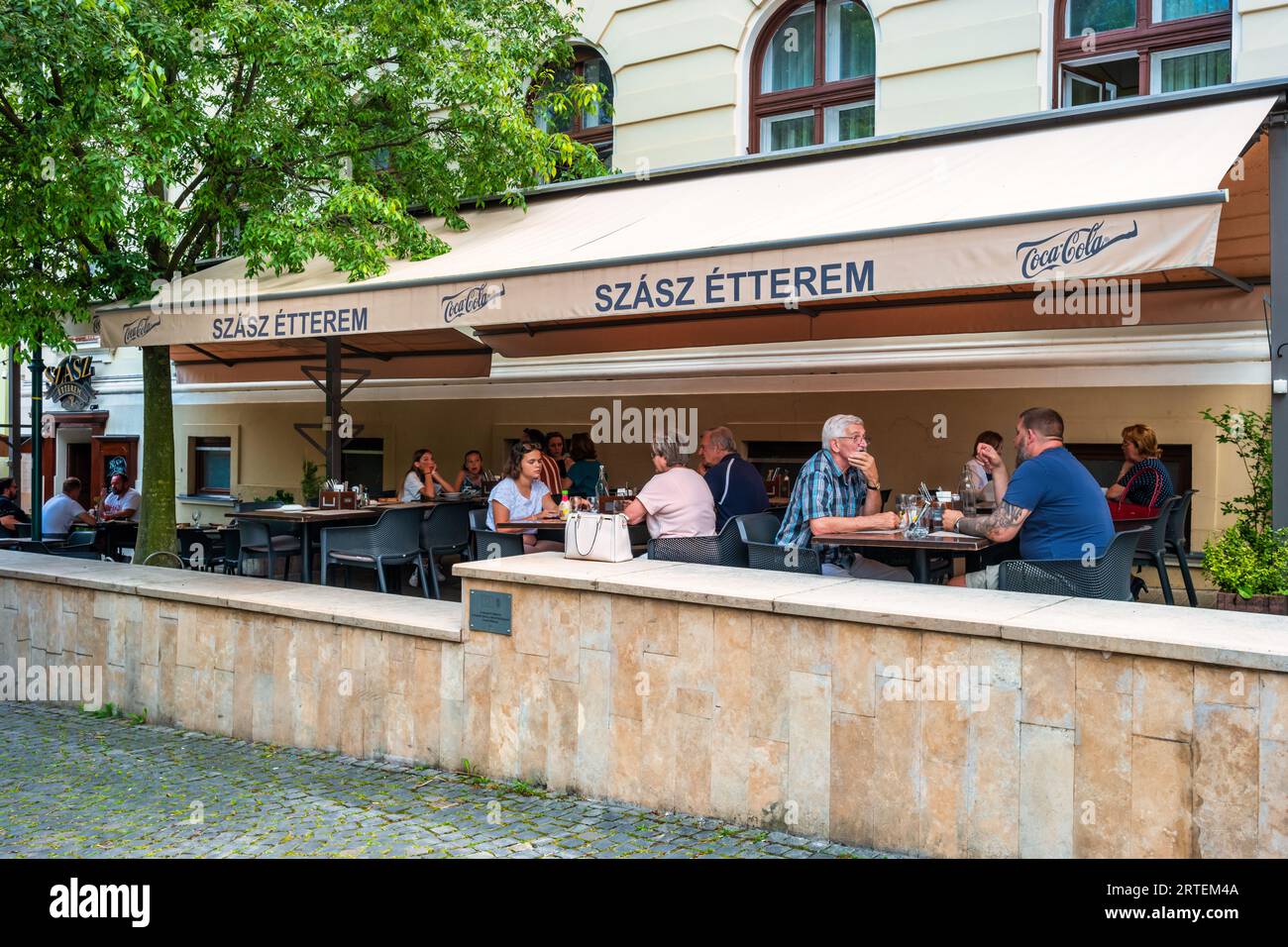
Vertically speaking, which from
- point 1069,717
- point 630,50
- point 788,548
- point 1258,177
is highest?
point 630,50

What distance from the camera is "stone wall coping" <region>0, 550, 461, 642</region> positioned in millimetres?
5742

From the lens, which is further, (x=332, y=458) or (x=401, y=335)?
(x=401, y=335)

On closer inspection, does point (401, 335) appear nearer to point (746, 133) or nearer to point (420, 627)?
point (746, 133)

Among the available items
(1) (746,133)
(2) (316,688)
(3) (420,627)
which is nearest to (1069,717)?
(3) (420,627)

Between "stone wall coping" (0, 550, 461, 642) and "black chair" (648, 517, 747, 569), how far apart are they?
1.40 m

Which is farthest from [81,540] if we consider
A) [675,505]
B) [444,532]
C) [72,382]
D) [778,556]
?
[72,382]

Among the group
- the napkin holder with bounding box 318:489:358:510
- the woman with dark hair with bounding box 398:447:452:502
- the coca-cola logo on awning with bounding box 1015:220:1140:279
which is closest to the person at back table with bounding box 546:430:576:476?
the woman with dark hair with bounding box 398:447:452:502

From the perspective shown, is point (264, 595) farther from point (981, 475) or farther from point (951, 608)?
point (981, 475)

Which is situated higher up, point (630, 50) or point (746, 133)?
point (630, 50)

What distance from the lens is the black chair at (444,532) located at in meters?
9.05

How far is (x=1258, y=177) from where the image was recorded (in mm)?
7285

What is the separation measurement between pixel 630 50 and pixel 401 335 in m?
4.22

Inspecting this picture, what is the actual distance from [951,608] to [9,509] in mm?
11191

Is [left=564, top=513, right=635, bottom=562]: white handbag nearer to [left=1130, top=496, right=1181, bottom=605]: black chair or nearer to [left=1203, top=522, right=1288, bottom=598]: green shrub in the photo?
[left=1203, top=522, right=1288, bottom=598]: green shrub
